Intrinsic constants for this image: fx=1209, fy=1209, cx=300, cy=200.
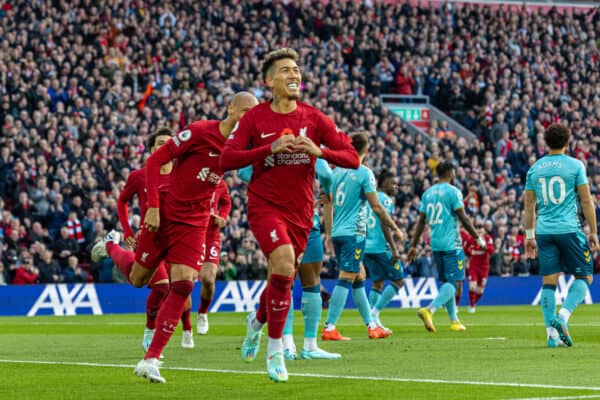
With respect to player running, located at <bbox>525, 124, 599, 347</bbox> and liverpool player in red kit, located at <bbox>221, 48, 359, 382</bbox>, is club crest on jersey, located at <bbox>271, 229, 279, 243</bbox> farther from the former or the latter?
player running, located at <bbox>525, 124, 599, 347</bbox>

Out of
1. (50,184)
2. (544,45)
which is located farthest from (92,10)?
(544,45)

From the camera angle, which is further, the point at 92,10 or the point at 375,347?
the point at 92,10

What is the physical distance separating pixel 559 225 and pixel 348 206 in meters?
3.00

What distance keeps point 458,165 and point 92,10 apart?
11.1 metres

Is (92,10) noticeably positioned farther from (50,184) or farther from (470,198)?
(470,198)

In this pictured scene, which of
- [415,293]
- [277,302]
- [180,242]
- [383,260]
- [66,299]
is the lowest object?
[415,293]

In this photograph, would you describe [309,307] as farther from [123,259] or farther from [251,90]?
[251,90]

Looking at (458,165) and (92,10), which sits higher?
(92,10)

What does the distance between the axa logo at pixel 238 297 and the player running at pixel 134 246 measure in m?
12.5

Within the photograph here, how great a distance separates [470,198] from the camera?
31969 mm

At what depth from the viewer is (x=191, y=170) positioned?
10.4 m

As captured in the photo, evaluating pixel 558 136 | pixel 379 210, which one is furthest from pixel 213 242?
pixel 558 136

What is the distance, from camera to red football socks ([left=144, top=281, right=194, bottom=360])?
9.38 m

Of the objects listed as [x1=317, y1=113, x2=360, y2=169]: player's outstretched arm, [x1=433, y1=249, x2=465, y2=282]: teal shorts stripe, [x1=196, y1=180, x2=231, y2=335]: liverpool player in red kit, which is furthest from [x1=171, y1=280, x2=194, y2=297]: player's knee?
[x1=433, y1=249, x2=465, y2=282]: teal shorts stripe
